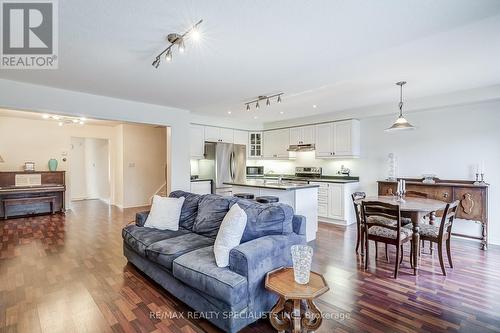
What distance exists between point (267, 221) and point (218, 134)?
4516mm

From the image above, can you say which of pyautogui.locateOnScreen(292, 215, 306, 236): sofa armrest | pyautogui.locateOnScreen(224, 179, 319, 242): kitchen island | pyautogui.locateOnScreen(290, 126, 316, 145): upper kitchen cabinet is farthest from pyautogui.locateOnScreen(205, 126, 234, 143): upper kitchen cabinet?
pyautogui.locateOnScreen(292, 215, 306, 236): sofa armrest

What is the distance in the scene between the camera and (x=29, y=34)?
7.73 ft

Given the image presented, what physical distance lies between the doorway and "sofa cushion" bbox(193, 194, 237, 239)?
7318mm

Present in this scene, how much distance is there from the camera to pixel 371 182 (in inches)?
222

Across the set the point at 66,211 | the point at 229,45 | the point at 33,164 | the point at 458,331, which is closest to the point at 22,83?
the point at 229,45

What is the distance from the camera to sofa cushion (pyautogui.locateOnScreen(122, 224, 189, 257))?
9.21 ft

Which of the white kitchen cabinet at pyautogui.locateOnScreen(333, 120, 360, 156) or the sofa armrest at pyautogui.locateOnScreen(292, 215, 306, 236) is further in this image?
the white kitchen cabinet at pyautogui.locateOnScreen(333, 120, 360, 156)

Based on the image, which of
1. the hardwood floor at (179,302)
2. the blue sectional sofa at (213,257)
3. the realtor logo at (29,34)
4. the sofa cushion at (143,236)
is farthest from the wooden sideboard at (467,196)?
the realtor logo at (29,34)

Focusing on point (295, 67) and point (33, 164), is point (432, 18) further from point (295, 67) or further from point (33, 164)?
point (33, 164)

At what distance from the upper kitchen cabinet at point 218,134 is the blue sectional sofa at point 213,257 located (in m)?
3.36

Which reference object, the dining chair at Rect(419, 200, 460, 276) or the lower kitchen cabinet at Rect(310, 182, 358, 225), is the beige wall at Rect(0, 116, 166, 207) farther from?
the dining chair at Rect(419, 200, 460, 276)

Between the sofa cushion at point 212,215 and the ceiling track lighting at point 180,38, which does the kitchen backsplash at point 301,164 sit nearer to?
the sofa cushion at point 212,215

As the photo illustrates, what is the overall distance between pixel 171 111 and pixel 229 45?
10.2 ft

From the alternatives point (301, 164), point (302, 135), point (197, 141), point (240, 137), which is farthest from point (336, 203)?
point (197, 141)
